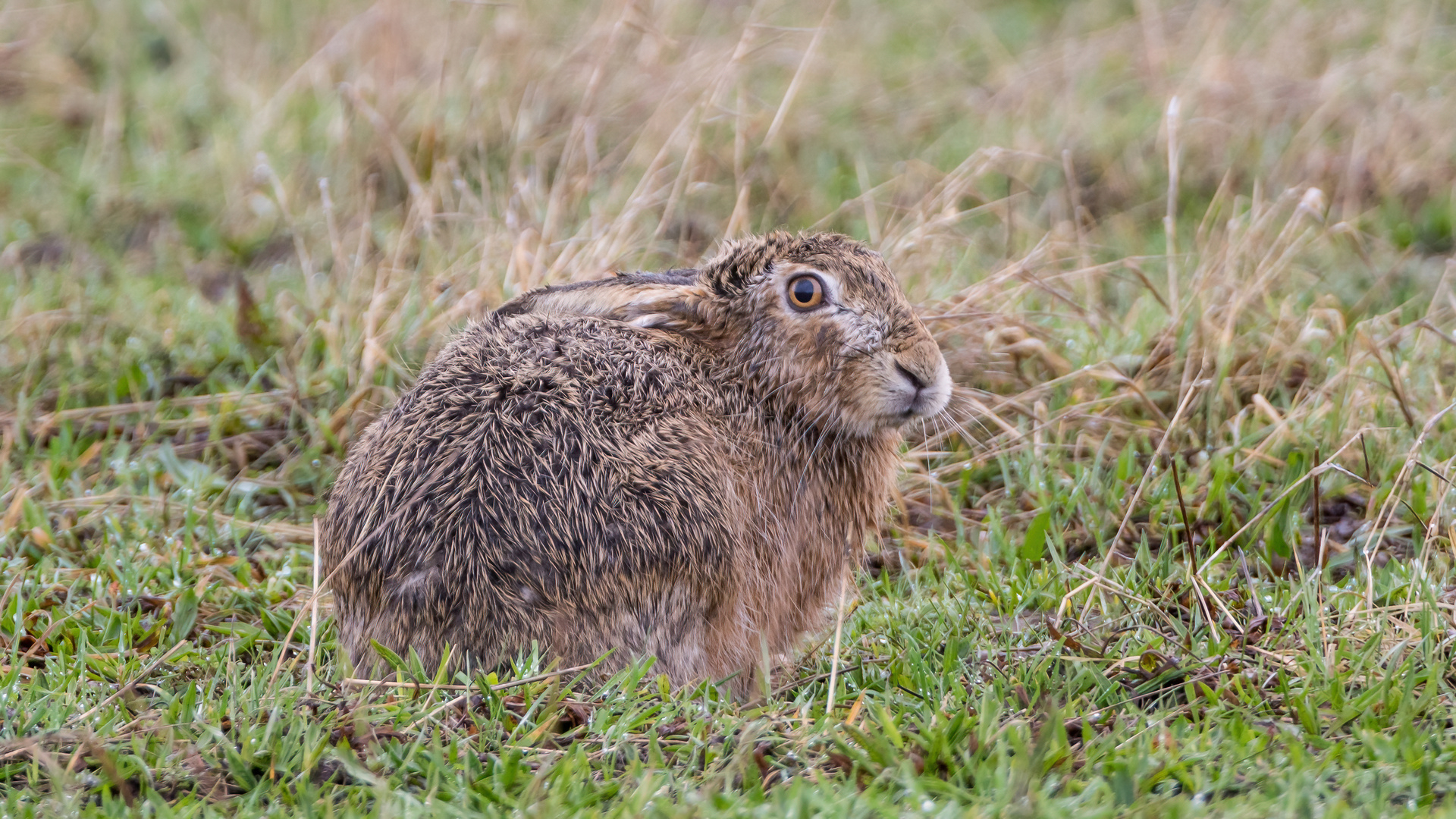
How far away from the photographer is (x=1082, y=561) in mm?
3918

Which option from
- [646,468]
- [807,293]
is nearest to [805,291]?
[807,293]

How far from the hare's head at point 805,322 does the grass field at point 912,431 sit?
0.49 meters

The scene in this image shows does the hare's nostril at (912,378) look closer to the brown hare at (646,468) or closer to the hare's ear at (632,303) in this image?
the brown hare at (646,468)

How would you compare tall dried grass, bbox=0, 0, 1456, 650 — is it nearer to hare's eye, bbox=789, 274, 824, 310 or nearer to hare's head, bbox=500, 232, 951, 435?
hare's head, bbox=500, 232, 951, 435

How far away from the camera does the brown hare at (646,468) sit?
2947 mm

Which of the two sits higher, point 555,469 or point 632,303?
point 632,303

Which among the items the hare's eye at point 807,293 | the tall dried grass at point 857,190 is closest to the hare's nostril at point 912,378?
the hare's eye at point 807,293

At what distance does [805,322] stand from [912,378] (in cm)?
27

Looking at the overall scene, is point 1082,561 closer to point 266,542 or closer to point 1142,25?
point 266,542

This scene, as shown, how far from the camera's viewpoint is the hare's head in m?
3.35

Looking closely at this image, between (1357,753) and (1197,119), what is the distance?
15.5ft

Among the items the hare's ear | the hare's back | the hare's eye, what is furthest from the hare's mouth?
the hare's ear

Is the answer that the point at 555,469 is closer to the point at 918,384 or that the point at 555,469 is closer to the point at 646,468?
the point at 646,468

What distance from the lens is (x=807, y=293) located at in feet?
11.2
